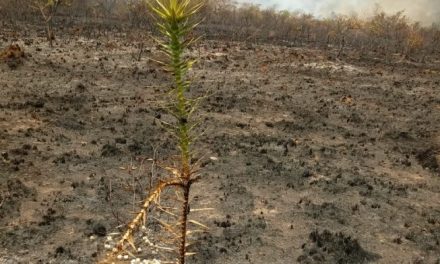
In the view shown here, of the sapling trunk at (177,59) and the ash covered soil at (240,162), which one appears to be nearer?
the sapling trunk at (177,59)

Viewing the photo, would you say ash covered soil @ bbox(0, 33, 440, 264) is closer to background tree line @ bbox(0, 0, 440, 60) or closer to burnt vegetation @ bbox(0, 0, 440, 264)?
burnt vegetation @ bbox(0, 0, 440, 264)

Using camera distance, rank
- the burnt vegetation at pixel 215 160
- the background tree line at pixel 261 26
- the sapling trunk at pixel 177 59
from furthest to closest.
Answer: the background tree line at pixel 261 26 < the burnt vegetation at pixel 215 160 < the sapling trunk at pixel 177 59

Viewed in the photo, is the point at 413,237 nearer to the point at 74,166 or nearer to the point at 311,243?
the point at 311,243

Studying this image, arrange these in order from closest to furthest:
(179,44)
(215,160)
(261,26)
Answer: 1. (179,44)
2. (215,160)
3. (261,26)


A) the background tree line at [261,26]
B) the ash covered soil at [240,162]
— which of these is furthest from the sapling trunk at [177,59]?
the background tree line at [261,26]

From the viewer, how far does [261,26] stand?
326ft

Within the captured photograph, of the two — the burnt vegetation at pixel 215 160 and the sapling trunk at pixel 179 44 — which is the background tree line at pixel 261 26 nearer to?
the burnt vegetation at pixel 215 160

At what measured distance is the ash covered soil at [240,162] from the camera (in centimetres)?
1572

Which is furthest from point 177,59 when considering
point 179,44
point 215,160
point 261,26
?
point 261,26

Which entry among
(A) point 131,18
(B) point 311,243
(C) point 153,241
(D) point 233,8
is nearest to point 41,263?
(C) point 153,241

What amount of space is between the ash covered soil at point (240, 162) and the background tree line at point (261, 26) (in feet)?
63.2

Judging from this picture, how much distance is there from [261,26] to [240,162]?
81261mm

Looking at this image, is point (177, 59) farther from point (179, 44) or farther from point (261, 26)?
point (261, 26)

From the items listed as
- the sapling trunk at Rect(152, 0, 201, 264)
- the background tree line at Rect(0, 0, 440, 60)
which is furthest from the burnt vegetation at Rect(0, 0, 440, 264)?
the background tree line at Rect(0, 0, 440, 60)
